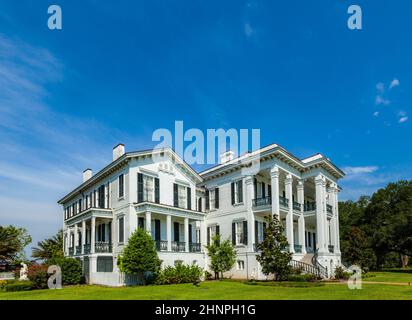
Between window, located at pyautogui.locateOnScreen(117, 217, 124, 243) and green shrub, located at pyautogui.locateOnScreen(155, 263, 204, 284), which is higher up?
window, located at pyautogui.locateOnScreen(117, 217, 124, 243)

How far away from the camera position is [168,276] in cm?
2753

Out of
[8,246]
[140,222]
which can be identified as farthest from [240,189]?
[8,246]

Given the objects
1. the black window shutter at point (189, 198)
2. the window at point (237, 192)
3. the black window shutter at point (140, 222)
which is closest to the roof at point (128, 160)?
the black window shutter at point (189, 198)

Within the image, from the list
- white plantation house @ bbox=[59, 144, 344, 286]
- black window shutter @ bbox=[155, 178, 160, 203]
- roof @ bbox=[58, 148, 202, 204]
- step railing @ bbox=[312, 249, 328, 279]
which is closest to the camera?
roof @ bbox=[58, 148, 202, 204]

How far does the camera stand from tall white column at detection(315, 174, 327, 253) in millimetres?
35125

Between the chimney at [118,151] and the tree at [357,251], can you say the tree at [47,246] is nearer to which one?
the chimney at [118,151]

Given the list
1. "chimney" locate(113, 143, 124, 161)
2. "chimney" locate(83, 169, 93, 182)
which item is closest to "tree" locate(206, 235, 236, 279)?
"chimney" locate(113, 143, 124, 161)

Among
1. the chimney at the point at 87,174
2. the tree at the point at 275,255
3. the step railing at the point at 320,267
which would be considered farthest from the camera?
the chimney at the point at 87,174

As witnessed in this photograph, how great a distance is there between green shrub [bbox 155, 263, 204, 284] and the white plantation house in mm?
1434

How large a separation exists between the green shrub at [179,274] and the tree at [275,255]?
16.6 ft

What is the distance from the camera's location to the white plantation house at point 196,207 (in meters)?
29.9

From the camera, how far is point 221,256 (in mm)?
32406

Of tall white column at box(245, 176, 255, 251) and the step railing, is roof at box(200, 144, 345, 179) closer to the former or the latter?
tall white column at box(245, 176, 255, 251)
